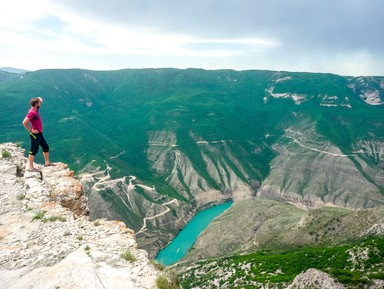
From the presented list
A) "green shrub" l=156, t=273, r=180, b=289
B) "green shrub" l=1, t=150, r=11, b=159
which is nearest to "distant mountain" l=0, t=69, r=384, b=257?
"green shrub" l=1, t=150, r=11, b=159

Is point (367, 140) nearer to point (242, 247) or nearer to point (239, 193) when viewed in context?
point (239, 193)

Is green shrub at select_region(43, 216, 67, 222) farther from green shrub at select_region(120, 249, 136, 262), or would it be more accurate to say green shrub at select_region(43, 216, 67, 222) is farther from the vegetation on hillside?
the vegetation on hillside

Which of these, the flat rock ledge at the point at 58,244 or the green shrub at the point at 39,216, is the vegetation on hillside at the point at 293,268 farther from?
the green shrub at the point at 39,216

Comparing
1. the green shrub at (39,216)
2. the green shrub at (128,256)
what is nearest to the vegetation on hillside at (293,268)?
the green shrub at (128,256)

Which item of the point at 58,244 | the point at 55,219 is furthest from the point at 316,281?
the point at 58,244

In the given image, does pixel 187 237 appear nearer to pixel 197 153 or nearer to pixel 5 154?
pixel 197 153

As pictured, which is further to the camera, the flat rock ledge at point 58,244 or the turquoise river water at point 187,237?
the turquoise river water at point 187,237
